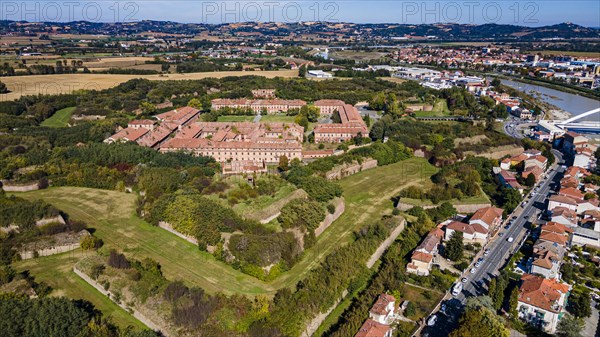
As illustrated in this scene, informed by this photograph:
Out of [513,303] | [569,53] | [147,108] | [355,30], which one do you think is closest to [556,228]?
[513,303]

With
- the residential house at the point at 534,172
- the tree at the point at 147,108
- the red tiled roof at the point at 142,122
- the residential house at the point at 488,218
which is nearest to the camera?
the residential house at the point at 488,218

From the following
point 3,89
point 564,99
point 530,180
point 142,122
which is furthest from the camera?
point 564,99

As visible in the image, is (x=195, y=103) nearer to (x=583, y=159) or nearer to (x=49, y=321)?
(x=49, y=321)

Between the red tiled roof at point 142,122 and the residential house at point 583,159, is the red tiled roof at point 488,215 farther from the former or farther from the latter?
the red tiled roof at point 142,122

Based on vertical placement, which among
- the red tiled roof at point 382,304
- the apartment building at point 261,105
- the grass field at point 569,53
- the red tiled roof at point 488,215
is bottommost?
the red tiled roof at point 382,304

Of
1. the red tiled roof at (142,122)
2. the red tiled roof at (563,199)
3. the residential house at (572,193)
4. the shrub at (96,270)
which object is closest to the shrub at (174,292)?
the shrub at (96,270)

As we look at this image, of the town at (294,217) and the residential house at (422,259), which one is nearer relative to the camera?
the town at (294,217)

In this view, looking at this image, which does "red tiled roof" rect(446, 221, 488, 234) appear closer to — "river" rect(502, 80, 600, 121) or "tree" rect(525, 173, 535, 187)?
"tree" rect(525, 173, 535, 187)
